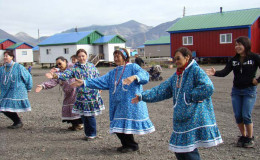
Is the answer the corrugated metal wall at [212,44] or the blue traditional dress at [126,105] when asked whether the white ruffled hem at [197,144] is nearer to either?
the blue traditional dress at [126,105]

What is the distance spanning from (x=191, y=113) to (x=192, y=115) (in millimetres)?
25

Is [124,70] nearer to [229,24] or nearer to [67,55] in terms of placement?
[229,24]

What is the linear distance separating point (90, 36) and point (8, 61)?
29.5 metres

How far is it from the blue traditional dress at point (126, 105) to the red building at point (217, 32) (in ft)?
73.4

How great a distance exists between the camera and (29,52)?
45.2 m

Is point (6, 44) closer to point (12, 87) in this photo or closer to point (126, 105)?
point (12, 87)

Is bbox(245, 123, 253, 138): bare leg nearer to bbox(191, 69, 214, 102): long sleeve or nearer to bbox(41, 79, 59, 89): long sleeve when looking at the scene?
bbox(191, 69, 214, 102): long sleeve

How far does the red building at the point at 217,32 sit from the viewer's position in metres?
25.4

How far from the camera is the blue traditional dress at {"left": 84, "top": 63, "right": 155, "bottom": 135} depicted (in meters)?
4.46

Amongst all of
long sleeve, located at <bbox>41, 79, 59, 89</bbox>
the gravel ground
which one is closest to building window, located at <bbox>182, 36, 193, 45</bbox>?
the gravel ground

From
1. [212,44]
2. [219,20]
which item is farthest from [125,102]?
[219,20]

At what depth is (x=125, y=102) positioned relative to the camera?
4.52 m

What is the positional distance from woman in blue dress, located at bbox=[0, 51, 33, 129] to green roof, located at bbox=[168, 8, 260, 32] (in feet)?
73.0

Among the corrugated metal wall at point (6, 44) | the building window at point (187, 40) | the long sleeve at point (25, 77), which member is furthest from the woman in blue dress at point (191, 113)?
the corrugated metal wall at point (6, 44)
